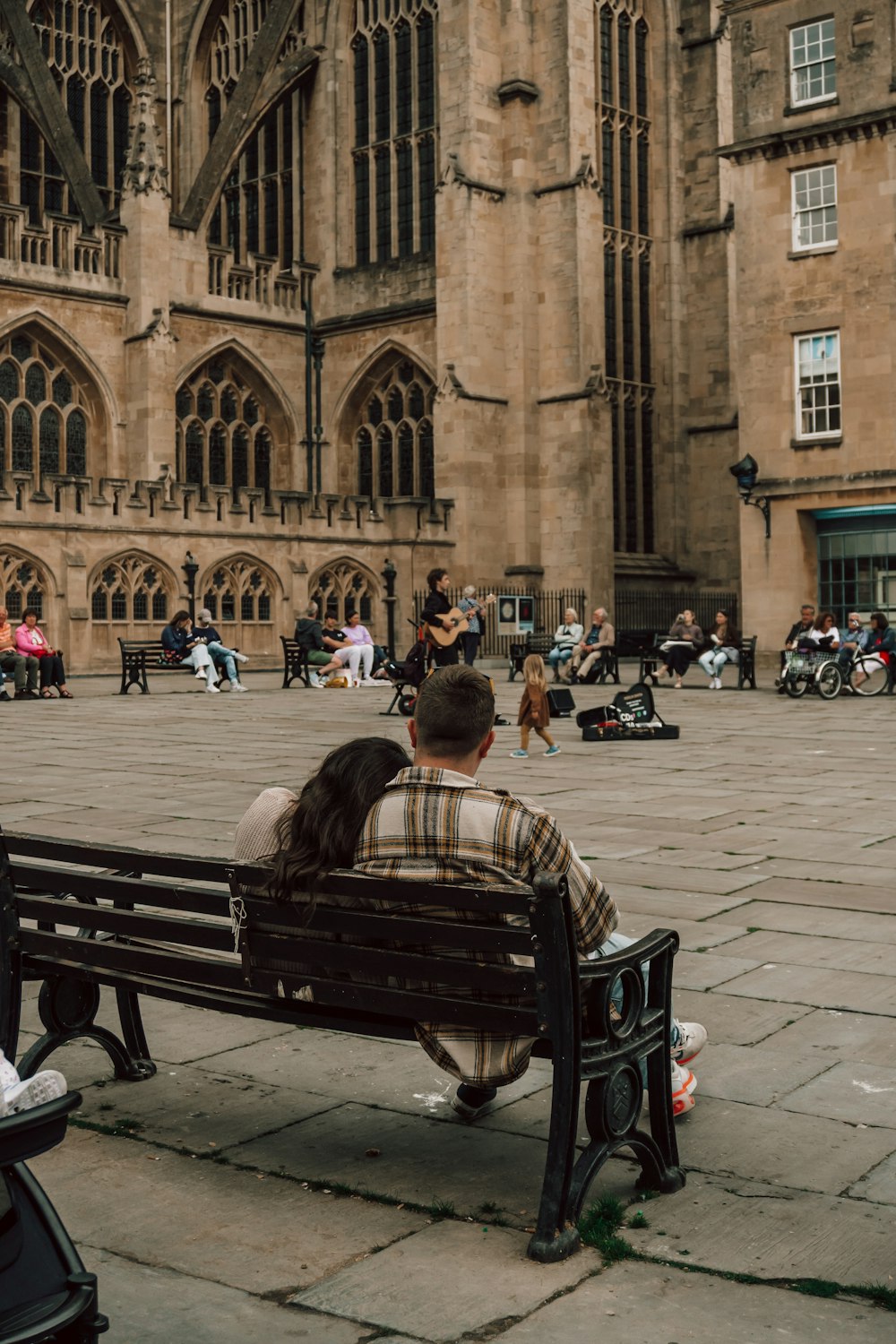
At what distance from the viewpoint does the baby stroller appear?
7.11ft

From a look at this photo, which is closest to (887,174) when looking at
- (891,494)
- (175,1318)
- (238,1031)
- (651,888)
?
(891,494)

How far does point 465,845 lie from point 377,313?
115ft

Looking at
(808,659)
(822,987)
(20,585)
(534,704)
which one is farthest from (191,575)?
(822,987)

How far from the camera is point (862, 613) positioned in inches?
1039

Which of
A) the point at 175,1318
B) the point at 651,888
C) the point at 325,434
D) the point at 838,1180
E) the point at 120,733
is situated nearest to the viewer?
the point at 175,1318

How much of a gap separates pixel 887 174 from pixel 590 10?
39.5 ft

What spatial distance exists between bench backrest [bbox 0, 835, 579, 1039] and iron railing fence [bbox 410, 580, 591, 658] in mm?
28485

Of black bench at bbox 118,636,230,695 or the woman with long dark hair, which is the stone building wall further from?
the woman with long dark hair

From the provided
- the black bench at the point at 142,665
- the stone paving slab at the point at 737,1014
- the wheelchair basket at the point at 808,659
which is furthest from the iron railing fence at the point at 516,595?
the stone paving slab at the point at 737,1014

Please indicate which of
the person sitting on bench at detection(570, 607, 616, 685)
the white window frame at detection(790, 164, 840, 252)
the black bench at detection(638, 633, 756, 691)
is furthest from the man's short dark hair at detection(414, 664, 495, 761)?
the white window frame at detection(790, 164, 840, 252)

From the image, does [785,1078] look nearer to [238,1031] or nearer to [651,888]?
[238,1031]

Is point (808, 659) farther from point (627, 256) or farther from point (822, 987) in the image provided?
point (627, 256)

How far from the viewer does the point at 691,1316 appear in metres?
2.78

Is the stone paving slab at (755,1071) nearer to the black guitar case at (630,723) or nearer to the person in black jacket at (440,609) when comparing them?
the black guitar case at (630,723)
